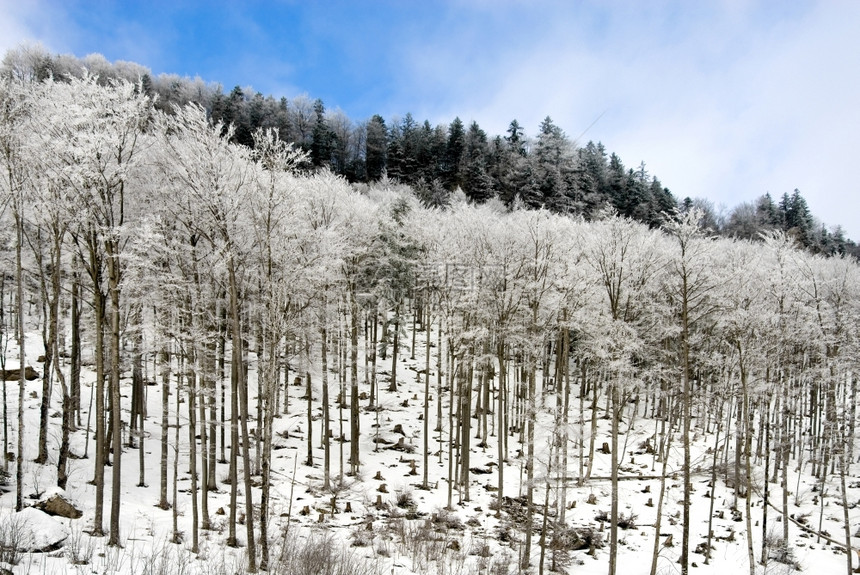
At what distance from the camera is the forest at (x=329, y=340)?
1338 centimetres

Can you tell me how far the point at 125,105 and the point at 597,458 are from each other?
28.6 m

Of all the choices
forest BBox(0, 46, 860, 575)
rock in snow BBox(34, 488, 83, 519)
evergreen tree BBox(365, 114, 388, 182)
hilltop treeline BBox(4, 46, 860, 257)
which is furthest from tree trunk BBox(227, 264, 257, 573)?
evergreen tree BBox(365, 114, 388, 182)

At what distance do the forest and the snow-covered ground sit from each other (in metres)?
0.21

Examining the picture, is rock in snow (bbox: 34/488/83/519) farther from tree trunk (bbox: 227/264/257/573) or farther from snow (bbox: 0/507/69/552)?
tree trunk (bbox: 227/264/257/573)

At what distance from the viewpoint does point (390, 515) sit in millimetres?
19047

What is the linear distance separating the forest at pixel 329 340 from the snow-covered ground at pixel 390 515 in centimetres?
21

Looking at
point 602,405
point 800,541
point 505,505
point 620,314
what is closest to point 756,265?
point 620,314

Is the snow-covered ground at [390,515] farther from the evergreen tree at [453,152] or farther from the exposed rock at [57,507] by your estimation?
the evergreen tree at [453,152]

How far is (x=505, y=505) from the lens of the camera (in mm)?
21281

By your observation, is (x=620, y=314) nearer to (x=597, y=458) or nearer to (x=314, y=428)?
(x=597, y=458)

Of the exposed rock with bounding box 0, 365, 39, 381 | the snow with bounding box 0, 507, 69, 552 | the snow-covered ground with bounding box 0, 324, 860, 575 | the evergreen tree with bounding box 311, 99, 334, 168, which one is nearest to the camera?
the snow with bounding box 0, 507, 69, 552

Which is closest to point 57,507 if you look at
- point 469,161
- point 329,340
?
point 329,340

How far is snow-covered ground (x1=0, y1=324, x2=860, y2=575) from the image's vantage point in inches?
499

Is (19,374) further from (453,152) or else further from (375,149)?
(375,149)
